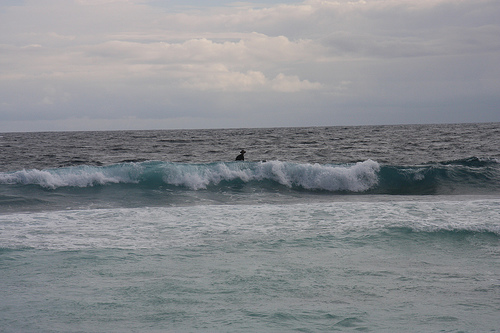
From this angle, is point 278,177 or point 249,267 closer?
point 249,267

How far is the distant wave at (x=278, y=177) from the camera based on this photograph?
17.4 m

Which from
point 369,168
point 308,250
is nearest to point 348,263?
point 308,250

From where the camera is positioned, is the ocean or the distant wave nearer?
the ocean

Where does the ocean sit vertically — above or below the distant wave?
below

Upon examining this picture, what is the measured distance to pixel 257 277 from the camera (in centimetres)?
623

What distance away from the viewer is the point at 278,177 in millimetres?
18859

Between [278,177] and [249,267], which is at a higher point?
[278,177]

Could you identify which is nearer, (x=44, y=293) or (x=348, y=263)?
(x=44, y=293)

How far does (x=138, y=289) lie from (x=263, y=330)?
2.03 m

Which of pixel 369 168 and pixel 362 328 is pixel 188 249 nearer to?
pixel 362 328

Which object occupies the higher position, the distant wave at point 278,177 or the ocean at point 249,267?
the distant wave at point 278,177

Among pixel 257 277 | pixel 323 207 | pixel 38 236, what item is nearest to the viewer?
pixel 257 277

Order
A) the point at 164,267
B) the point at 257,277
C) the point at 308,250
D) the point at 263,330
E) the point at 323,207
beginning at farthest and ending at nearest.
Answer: the point at 323,207
the point at 308,250
the point at 164,267
the point at 257,277
the point at 263,330

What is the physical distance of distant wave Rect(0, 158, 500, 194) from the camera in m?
17.4
